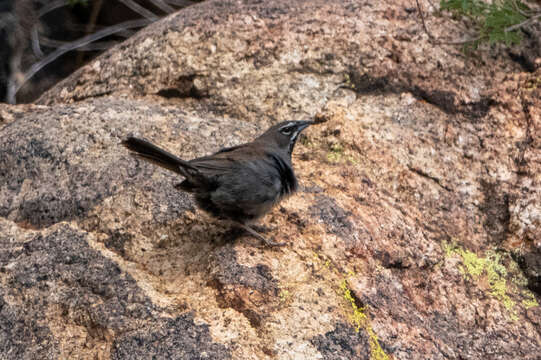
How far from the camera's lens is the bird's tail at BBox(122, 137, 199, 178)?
2891 mm

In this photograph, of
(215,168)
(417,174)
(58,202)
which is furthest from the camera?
(417,174)

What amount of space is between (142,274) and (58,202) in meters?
0.85

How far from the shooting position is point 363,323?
281cm

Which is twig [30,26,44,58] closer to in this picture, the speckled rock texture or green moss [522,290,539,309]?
the speckled rock texture

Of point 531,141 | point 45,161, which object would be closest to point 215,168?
point 45,161

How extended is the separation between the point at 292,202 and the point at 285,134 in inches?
21.1

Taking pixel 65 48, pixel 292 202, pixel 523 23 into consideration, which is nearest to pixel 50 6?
pixel 65 48

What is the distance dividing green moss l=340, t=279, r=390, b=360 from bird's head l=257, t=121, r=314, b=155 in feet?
3.74

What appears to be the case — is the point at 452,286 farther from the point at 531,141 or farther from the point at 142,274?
the point at 142,274

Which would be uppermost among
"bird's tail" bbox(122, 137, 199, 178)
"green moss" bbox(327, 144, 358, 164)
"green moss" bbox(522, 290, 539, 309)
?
"bird's tail" bbox(122, 137, 199, 178)

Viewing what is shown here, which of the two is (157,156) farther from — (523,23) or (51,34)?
(51,34)

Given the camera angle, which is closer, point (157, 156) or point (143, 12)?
point (157, 156)

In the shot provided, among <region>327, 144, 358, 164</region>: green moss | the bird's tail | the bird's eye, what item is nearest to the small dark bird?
the bird's tail

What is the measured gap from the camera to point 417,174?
13.1 feet
